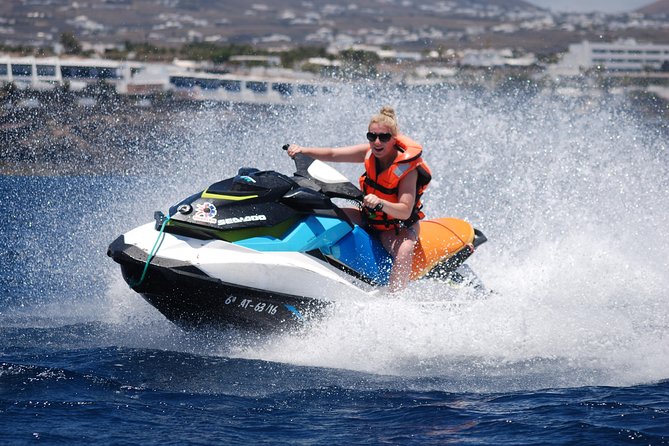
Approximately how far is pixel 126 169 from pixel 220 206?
33446 mm

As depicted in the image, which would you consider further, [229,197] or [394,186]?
[394,186]

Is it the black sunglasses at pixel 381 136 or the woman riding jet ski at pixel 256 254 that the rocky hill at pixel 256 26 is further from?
the woman riding jet ski at pixel 256 254

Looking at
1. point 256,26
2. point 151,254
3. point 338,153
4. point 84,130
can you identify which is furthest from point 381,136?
point 256,26

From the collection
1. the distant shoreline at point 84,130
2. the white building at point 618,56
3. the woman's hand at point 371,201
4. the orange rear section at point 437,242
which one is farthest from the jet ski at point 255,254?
the white building at point 618,56

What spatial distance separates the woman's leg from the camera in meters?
7.32

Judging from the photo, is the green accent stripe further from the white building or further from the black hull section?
the white building

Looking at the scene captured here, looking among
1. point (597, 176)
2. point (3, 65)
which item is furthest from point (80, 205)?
point (3, 65)

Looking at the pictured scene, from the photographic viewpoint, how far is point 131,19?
541 feet

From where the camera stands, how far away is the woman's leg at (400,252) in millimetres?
7316

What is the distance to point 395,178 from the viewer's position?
7.25 meters

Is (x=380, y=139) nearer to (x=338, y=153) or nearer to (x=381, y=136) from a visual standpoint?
(x=381, y=136)

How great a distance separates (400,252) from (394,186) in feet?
1.52

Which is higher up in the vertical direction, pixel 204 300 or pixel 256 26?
pixel 256 26

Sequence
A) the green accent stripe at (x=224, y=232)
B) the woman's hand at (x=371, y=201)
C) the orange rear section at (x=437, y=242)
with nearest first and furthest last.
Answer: the green accent stripe at (x=224, y=232)
the woman's hand at (x=371, y=201)
the orange rear section at (x=437, y=242)
